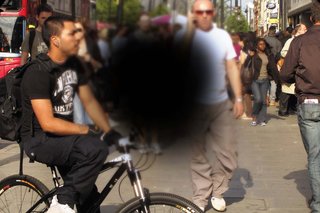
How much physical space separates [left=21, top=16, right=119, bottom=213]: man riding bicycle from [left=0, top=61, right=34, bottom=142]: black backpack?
0.13m

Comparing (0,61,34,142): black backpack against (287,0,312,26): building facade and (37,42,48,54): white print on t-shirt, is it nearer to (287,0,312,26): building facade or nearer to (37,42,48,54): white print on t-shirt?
(37,42,48,54): white print on t-shirt

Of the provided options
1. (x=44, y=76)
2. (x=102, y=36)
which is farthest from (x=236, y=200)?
(x=102, y=36)

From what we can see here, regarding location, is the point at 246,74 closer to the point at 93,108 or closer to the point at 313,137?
the point at 93,108

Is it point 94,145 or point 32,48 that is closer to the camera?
point 94,145

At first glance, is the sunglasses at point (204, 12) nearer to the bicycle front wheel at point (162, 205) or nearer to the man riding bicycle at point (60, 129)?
the man riding bicycle at point (60, 129)

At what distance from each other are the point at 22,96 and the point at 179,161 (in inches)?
58.6

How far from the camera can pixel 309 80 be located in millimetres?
4902

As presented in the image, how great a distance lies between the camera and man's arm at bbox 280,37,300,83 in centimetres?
500

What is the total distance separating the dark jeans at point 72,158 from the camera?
134 inches

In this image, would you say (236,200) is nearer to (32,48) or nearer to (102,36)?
(32,48)

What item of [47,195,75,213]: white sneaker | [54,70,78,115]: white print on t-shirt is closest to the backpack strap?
[47,195,75,213]: white sneaker

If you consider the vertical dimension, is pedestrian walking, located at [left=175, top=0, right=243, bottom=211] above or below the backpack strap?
below

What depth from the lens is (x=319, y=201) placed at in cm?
520

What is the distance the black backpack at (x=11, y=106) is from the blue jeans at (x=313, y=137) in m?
2.27
